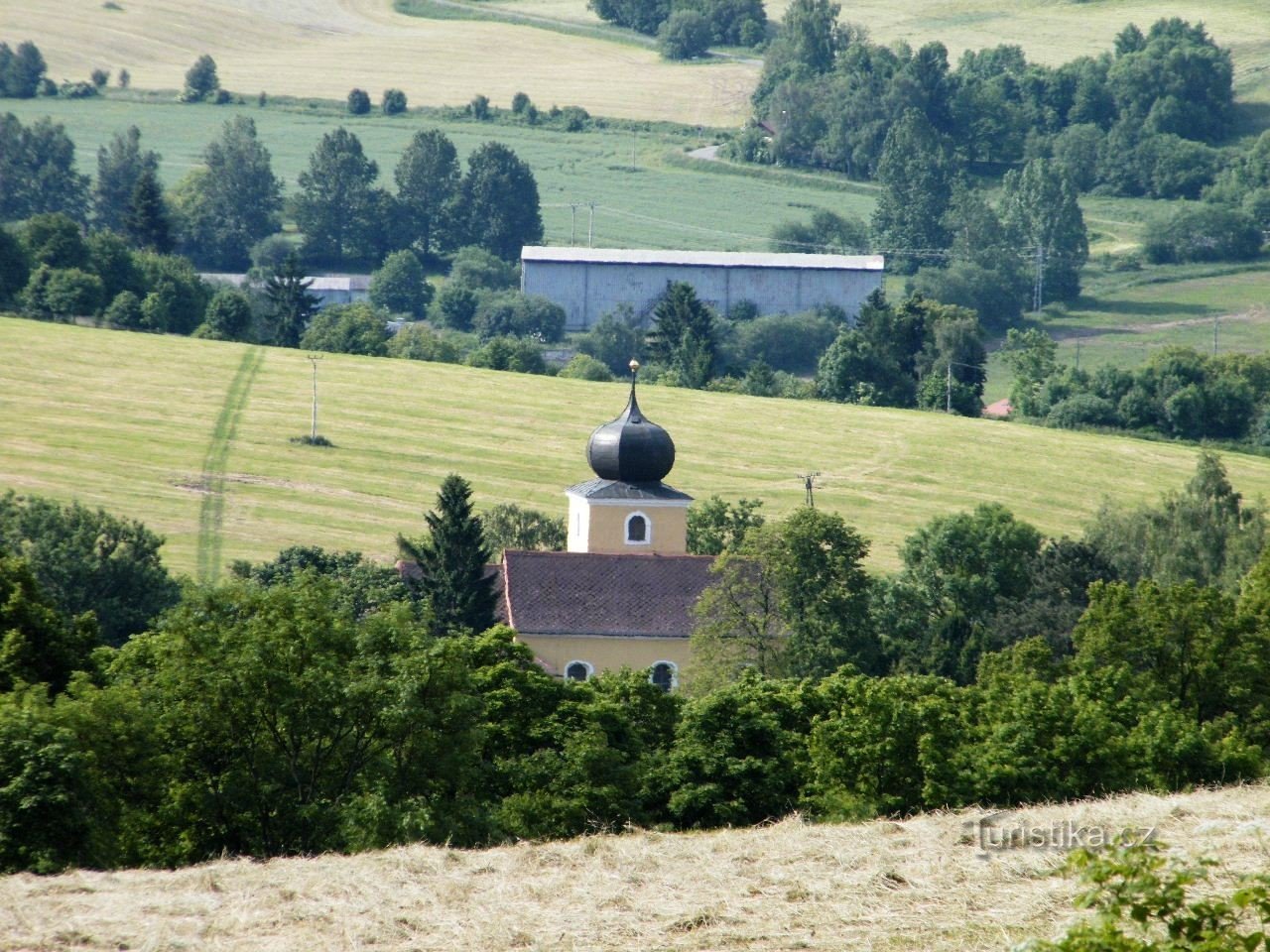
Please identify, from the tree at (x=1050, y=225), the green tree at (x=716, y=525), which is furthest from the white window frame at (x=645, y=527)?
the tree at (x=1050, y=225)

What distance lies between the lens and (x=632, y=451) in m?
59.0

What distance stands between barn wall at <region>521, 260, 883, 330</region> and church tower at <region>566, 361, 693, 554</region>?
86095 mm

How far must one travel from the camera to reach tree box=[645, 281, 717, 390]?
128 metres

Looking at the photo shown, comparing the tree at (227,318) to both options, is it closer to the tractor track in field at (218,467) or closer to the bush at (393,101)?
the tractor track in field at (218,467)

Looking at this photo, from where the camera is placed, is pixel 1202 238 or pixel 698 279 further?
pixel 1202 238

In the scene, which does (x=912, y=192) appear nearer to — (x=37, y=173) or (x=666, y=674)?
(x=37, y=173)

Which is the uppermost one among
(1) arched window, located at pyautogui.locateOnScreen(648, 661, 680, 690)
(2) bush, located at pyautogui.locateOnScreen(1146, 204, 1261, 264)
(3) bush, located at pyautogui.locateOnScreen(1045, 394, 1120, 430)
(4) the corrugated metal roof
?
(2) bush, located at pyautogui.locateOnScreen(1146, 204, 1261, 264)

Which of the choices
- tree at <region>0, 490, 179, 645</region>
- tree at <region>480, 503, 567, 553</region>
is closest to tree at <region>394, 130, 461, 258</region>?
tree at <region>480, 503, 567, 553</region>

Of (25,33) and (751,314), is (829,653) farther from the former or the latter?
(25,33)

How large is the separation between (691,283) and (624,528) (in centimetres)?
8888

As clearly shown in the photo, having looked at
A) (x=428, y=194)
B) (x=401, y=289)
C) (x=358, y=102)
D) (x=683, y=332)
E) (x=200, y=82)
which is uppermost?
(x=200, y=82)

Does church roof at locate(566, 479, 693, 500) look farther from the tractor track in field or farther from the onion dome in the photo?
the tractor track in field

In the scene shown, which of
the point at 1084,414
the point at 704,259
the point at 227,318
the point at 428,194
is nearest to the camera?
the point at 1084,414

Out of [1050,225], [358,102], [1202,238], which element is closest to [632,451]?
[1050,225]
